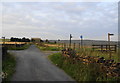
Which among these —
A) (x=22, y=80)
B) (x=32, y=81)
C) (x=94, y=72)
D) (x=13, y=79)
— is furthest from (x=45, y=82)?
(x=94, y=72)

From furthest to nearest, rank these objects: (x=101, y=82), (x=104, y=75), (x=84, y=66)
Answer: (x=84, y=66) < (x=104, y=75) < (x=101, y=82)

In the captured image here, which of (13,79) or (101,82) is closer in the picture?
(101,82)

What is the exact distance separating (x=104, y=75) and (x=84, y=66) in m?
2.19

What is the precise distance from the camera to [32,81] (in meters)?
9.89

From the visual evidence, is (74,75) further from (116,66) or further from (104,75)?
(116,66)

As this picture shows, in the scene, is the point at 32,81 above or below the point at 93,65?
below

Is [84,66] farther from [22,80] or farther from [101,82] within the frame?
[22,80]

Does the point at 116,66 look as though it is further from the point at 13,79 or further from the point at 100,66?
the point at 13,79

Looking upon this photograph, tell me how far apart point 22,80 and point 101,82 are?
459 centimetres

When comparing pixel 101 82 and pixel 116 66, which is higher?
pixel 116 66

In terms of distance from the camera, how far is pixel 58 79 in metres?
10.5

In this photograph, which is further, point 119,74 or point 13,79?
point 13,79

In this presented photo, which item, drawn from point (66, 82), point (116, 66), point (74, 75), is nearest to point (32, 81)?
point (66, 82)

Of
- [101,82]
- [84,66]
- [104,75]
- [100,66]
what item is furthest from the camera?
[84,66]
